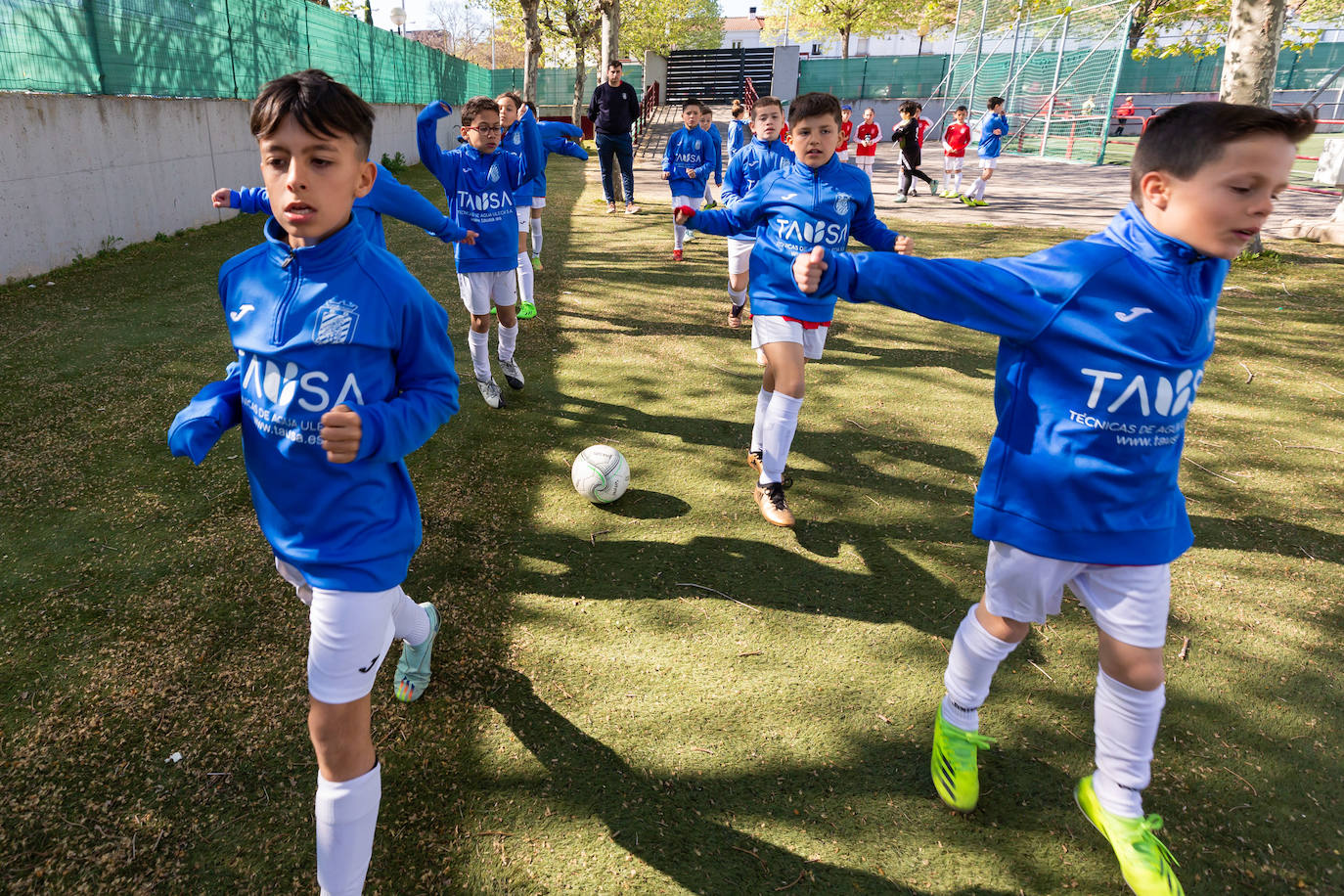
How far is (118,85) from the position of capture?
9914mm

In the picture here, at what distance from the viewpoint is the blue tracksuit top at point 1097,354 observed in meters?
2.08

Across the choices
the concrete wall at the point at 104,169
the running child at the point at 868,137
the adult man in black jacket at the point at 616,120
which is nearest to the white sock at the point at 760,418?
the concrete wall at the point at 104,169

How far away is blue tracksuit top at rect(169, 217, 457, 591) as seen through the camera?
195cm

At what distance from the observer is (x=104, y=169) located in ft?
31.0

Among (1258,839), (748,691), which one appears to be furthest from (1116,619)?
(748,691)

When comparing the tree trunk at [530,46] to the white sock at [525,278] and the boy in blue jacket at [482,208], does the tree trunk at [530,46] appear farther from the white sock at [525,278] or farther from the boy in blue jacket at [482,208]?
the boy in blue jacket at [482,208]

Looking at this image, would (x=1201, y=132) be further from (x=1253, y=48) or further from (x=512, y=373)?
(x=1253, y=48)

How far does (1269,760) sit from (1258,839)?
0.44m

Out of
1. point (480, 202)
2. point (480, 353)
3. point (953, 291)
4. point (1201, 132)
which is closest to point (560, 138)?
point (480, 202)

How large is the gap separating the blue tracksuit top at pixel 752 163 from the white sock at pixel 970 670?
557 centimetres

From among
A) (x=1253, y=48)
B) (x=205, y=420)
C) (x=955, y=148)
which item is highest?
(x=1253, y=48)

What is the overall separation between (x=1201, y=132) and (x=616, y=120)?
45.7 ft

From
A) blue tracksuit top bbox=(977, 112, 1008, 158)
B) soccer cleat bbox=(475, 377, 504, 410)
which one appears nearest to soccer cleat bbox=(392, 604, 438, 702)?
soccer cleat bbox=(475, 377, 504, 410)

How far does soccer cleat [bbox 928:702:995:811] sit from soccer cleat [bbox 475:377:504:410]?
408 centimetres
